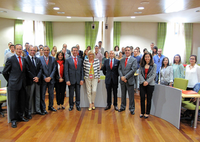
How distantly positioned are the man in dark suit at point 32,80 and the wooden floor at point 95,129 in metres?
0.30

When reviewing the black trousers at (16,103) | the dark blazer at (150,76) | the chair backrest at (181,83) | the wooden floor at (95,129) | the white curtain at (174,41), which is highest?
the white curtain at (174,41)

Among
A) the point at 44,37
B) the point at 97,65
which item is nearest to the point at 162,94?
the point at 97,65

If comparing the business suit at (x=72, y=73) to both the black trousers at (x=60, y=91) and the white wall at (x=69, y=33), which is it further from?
the white wall at (x=69, y=33)

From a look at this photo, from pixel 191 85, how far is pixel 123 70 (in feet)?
6.29

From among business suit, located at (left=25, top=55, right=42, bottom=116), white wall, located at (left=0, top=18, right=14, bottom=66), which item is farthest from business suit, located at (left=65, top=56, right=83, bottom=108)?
white wall, located at (left=0, top=18, right=14, bottom=66)

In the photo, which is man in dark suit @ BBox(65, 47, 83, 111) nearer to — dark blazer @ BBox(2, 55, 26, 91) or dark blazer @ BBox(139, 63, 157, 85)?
dark blazer @ BBox(2, 55, 26, 91)

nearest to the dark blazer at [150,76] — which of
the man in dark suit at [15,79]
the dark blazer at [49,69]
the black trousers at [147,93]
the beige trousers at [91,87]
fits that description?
the black trousers at [147,93]

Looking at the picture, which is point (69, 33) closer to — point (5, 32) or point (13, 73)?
point (5, 32)

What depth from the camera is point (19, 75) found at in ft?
11.3

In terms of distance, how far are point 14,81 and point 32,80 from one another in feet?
1.62

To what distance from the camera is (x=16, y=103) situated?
3531mm

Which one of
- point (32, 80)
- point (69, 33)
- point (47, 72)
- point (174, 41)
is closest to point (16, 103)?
point (32, 80)

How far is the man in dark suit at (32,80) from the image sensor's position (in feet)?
12.4

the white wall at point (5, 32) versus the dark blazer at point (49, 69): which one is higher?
the white wall at point (5, 32)
